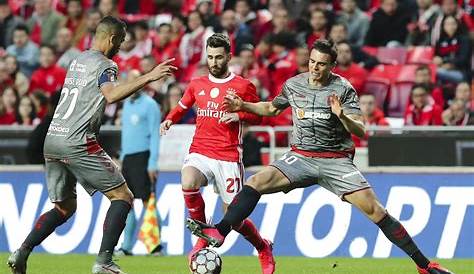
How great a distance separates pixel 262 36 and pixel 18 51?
4596mm

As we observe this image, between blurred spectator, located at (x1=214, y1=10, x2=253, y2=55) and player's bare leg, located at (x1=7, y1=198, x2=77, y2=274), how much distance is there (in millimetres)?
10014

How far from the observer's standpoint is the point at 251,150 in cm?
1778

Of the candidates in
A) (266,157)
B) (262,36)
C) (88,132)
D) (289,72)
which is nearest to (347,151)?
(88,132)

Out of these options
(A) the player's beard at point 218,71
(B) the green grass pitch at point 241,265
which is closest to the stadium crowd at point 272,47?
(B) the green grass pitch at point 241,265

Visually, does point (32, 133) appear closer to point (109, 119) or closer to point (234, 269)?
point (109, 119)

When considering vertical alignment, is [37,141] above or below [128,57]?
below

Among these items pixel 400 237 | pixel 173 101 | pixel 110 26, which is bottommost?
pixel 400 237

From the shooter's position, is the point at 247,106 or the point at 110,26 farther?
the point at 247,106

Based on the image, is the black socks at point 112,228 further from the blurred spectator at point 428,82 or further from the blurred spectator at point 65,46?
the blurred spectator at point 65,46

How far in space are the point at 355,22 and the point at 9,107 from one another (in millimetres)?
5933

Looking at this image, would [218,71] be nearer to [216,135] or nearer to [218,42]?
[218,42]

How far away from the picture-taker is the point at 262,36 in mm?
22359

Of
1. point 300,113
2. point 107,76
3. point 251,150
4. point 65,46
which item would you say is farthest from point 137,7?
point 107,76

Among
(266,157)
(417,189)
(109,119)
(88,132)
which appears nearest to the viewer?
(88,132)
